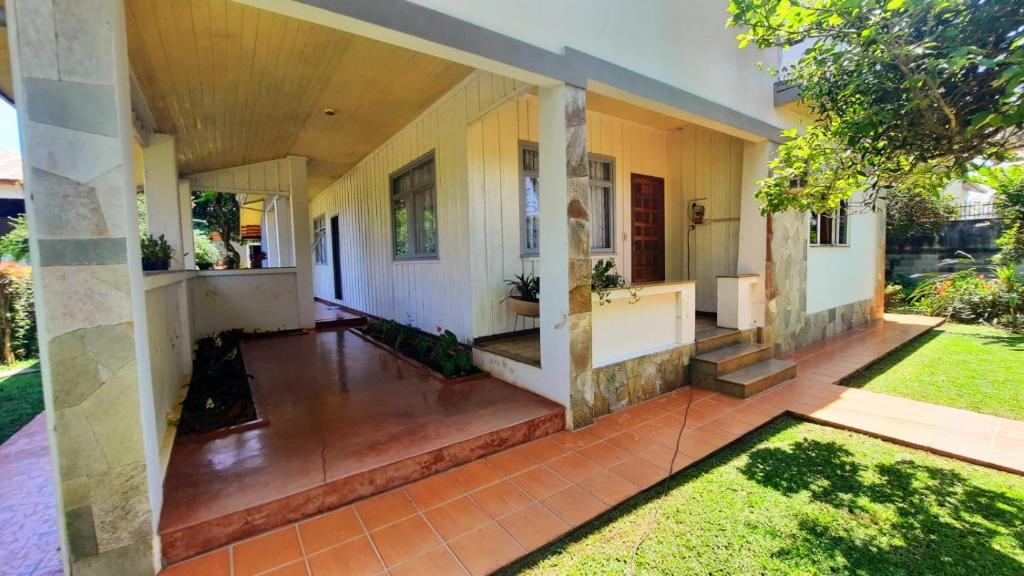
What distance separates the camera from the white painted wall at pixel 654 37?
9.51ft

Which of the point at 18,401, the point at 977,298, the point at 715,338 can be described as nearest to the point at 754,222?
the point at 715,338

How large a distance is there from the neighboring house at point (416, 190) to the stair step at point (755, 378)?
8 centimetres

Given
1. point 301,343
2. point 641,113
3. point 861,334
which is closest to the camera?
point 641,113

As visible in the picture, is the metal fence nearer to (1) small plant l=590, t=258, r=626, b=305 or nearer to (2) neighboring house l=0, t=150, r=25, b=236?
(1) small plant l=590, t=258, r=626, b=305

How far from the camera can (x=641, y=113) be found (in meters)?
5.58

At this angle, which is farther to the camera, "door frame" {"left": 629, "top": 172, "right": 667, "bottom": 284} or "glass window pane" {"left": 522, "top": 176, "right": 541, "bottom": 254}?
"door frame" {"left": 629, "top": 172, "right": 667, "bottom": 284}

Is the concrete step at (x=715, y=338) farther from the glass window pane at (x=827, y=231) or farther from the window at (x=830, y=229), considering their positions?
the glass window pane at (x=827, y=231)

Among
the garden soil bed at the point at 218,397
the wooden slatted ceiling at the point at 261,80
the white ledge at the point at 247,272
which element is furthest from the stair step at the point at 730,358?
the white ledge at the point at 247,272

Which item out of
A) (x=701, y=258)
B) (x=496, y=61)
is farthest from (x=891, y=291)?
(x=496, y=61)

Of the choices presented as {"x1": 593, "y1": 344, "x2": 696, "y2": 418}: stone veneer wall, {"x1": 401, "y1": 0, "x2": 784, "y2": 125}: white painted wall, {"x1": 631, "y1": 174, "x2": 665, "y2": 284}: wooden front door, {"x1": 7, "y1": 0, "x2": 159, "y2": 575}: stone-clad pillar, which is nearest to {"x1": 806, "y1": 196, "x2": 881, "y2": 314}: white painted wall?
{"x1": 631, "y1": 174, "x2": 665, "y2": 284}: wooden front door

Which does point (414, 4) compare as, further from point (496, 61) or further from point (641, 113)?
point (641, 113)

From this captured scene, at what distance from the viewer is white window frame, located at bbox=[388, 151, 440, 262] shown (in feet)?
17.6

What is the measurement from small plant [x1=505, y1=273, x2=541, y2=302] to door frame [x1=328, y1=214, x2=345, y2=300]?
6.15 meters

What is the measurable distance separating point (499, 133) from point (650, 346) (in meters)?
2.83
